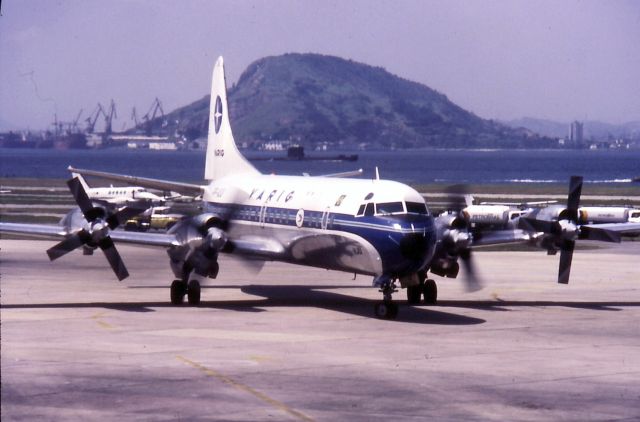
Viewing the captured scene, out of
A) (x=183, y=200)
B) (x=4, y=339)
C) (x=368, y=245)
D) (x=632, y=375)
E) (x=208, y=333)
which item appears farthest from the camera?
(x=183, y=200)

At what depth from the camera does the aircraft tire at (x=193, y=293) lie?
30.7 meters

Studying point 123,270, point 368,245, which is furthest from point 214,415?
point 123,270

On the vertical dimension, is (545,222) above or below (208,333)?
above

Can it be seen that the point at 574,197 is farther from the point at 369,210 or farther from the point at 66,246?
the point at 66,246

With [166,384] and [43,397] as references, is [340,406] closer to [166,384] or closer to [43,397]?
[166,384]

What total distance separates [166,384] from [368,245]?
10.3 metres

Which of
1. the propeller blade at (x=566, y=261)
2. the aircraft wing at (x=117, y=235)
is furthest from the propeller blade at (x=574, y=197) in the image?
the aircraft wing at (x=117, y=235)

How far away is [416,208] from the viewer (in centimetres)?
2812

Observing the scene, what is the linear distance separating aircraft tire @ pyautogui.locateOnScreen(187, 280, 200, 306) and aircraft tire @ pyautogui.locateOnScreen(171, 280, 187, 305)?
179 mm

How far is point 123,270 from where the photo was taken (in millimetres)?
30953

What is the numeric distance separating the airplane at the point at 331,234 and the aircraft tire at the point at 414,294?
1.4 inches

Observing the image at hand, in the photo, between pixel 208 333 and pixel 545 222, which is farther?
pixel 545 222

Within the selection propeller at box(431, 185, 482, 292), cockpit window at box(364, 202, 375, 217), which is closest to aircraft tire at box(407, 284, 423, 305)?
propeller at box(431, 185, 482, 292)

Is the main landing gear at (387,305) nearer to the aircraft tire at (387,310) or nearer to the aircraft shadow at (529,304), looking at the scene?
the aircraft tire at (387,310)
